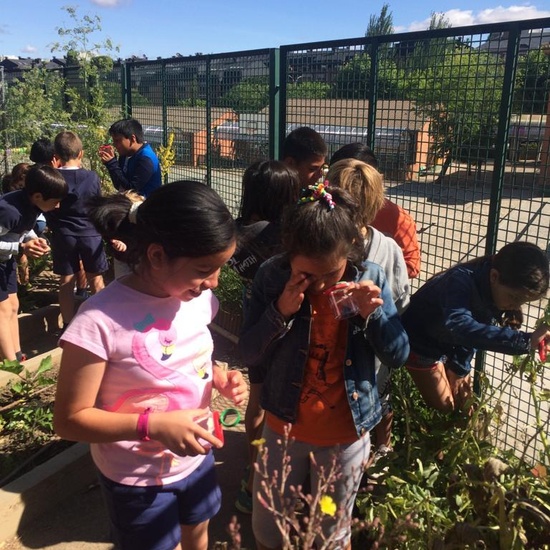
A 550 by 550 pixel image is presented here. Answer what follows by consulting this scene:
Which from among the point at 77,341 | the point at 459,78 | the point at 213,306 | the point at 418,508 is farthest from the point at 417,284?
the point at 77,341

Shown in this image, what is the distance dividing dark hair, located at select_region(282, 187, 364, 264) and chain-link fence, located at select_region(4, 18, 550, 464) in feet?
4.51

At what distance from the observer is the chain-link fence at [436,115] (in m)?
2.96

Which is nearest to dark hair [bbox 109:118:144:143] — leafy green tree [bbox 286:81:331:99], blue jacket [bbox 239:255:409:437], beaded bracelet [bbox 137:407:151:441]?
leafy green tree [bbox 286:81:331:99]

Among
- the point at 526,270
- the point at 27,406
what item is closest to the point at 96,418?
the point at 526,270

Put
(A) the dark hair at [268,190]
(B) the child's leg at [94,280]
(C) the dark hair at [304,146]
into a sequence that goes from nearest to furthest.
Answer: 1. (A) the dark hair at [268,190]
2. (C) the dark hair at [304,146]
3. (B) the child's leg at [94,280]

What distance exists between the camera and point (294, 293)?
1.95 meters

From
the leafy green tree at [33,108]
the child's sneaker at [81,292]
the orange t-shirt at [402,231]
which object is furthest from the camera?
the leafy green tree at [33,108]

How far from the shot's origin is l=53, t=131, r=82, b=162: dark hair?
5.16 metres

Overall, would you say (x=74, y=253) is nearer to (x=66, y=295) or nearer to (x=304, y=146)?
(x=66, y=295)

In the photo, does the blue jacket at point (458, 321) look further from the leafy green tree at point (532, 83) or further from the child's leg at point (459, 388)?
the leafy green tree at point (532, 83)

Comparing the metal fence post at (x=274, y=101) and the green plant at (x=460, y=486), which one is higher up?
the metal fence post at (x=274, y=101)

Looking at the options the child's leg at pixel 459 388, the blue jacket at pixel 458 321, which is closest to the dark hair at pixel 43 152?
the blue jacket at pixel 458 321

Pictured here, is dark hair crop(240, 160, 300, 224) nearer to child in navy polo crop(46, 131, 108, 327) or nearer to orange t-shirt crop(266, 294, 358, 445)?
orange t-shirt crop(266, 294, 358, 445)

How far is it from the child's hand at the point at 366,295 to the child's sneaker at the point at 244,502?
159 centimetres
